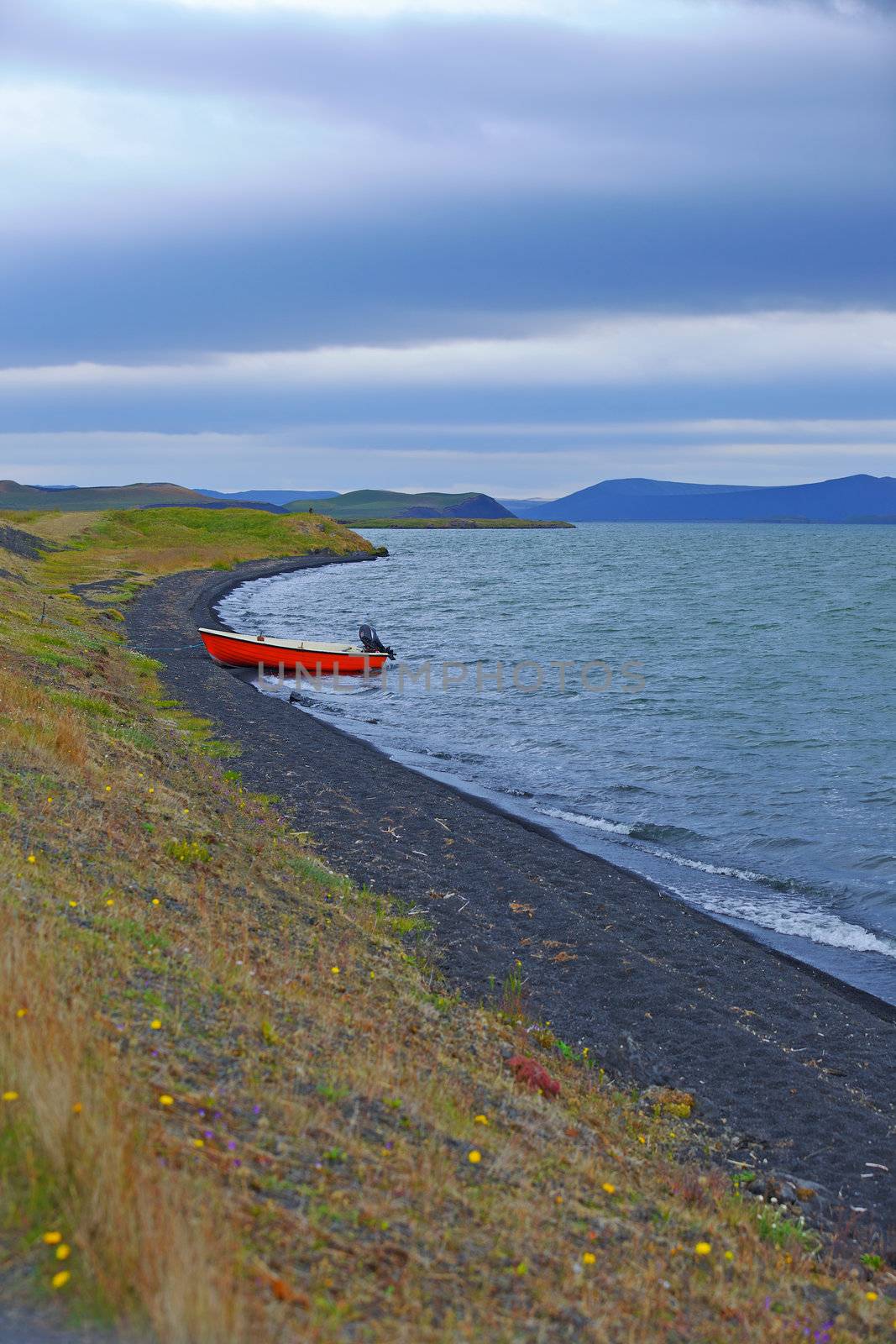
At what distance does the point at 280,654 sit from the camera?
37750mm

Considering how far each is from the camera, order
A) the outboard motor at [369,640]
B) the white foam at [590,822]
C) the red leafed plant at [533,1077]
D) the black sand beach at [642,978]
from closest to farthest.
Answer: the red leafed plant at [533,1077], the black sand beach at [642,978], the white foam at [590,822], the outboard motor at [369,640]

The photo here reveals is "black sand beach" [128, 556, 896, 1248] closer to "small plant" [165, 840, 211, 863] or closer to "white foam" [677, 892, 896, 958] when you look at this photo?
"white foam" [677, 892, 896, 958]

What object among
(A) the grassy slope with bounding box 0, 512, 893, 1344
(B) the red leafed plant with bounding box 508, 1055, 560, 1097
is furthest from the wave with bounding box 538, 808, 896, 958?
(B) the red leafed plant with bounding box 508, 1055, 560, 1097

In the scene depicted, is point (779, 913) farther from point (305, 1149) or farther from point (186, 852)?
point (305, 1149)

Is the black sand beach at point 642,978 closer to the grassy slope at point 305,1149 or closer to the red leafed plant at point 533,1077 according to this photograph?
the grassy slope at point 305,1149

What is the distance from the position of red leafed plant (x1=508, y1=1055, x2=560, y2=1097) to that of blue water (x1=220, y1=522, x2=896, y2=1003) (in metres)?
6.70

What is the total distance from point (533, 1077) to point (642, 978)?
13.9ft

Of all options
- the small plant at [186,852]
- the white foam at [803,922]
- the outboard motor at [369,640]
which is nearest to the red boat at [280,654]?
the outboard motor at [369,640]

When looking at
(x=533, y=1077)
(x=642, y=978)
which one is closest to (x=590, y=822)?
(x=642, y=978)

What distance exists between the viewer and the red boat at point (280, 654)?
3762cm

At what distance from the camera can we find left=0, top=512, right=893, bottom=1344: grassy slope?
4.46m

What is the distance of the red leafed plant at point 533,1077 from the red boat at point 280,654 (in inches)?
1173

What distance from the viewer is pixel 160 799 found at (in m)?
13.7

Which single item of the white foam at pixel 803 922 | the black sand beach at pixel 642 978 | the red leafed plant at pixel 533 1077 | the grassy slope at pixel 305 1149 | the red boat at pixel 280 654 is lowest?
the white foam at pixel 803 922
